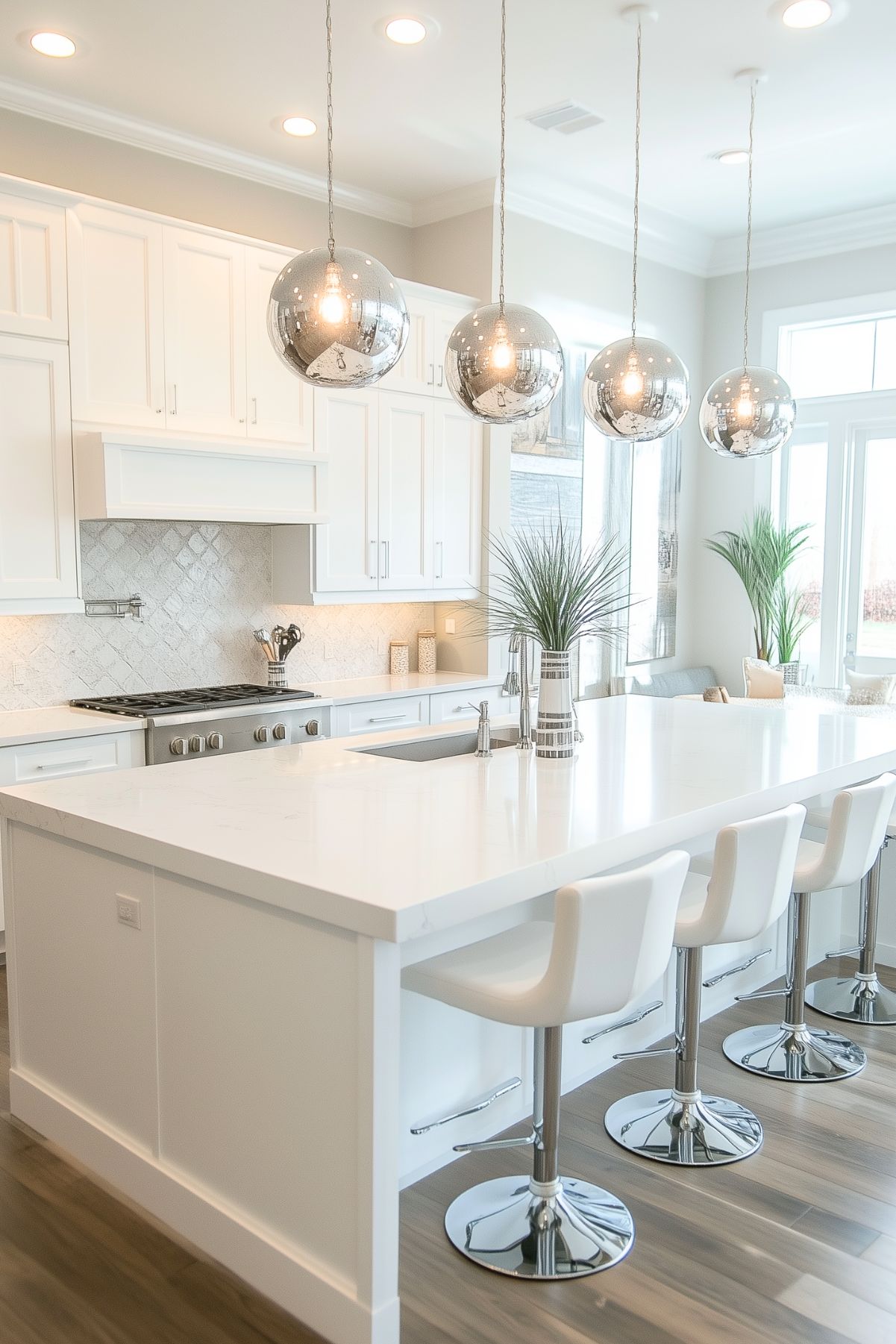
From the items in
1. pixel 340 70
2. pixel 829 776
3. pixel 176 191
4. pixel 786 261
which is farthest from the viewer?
pixel 786 261

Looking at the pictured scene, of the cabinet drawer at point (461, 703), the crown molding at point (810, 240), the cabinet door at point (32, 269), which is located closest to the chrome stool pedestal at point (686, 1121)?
the cabinet drawer at point (461, 703)

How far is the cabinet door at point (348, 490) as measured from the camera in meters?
5.08

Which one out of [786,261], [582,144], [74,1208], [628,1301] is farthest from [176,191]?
[628,1301]

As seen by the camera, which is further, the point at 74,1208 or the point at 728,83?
the point at 728,83

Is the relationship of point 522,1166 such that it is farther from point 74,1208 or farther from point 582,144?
point 582,144

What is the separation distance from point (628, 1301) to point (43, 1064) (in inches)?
59.3

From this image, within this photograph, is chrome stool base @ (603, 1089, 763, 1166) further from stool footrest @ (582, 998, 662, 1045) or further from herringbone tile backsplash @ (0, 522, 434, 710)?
herringbone tile backsplash @ (0, 522, 434, 710)

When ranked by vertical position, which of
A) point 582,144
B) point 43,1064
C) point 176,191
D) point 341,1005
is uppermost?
point 582,144

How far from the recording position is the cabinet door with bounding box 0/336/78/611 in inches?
157

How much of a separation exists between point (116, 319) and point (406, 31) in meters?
1.50

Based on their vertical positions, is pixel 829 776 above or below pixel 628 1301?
above

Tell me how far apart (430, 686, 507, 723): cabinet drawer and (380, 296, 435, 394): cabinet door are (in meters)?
1.52

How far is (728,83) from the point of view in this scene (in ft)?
14.4

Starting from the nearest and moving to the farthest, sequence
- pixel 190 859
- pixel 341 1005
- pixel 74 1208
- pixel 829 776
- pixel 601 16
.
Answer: pixel 341 1005, pixel 190 859, pixel 74 1208, pixel 829 776, pixel 601 16
